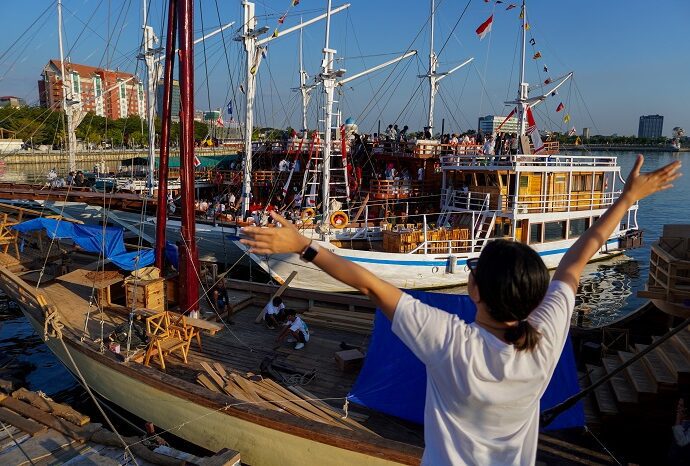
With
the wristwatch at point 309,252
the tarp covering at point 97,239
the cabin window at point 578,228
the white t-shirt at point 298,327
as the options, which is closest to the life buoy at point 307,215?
the tarp covering at point 97,239

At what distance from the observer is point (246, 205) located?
21.3 meters

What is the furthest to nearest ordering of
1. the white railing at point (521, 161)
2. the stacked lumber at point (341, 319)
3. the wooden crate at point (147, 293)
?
the white railing at point (521, 161), the stacked lumber at point (341, 319), the wooden crate at point (147, 293)

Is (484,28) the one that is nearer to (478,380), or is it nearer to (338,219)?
(338,219)

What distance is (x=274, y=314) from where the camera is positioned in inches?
415

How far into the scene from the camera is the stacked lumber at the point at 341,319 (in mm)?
10508

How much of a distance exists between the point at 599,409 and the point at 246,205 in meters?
16.3

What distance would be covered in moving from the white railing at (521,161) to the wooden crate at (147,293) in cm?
1495

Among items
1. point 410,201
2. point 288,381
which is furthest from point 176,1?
point 410,201

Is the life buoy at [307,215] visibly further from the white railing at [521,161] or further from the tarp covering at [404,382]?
the tarp covering at [404,382]

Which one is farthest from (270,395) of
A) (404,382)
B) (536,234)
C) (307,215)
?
(536,234)

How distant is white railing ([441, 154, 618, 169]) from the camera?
21.2 meters

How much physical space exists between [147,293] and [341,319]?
4.00 metres

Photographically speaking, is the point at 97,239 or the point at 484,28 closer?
the point at 97,239

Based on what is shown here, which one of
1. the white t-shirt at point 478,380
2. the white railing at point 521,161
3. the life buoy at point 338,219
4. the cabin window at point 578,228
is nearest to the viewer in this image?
the white t-shirt at point 478,380
